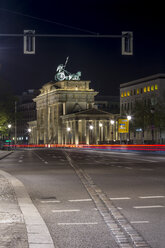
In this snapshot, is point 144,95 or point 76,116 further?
point 76,116

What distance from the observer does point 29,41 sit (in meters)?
22.6

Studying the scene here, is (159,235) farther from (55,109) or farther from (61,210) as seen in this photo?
(55,109)

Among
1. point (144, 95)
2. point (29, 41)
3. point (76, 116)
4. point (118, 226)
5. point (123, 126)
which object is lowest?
point (118, 226)

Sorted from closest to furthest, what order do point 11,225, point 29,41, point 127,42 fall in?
point 11,225, point 29,41, point 127,42

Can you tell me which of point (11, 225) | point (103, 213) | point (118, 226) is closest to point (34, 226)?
point (11, 225)

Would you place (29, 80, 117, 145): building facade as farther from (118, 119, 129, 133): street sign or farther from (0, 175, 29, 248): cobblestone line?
(0, 175, 29, 248): cobblestone line

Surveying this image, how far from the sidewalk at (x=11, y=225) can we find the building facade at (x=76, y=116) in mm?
157282

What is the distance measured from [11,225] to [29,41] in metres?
13.8

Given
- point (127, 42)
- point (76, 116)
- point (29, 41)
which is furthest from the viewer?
point (76, 116)

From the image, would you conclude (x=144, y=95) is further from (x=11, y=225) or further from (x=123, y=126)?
(x=11, y=225)

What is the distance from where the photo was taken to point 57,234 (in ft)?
29.8

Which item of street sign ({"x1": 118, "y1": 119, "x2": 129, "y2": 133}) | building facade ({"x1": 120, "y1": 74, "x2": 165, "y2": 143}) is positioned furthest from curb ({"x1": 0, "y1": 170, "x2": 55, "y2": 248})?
building facade ({"x1": 120, "y1": 74, "x2": 165, "y2": 143})

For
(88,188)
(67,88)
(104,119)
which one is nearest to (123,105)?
(104,119)

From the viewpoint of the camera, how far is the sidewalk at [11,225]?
8.29 meters
